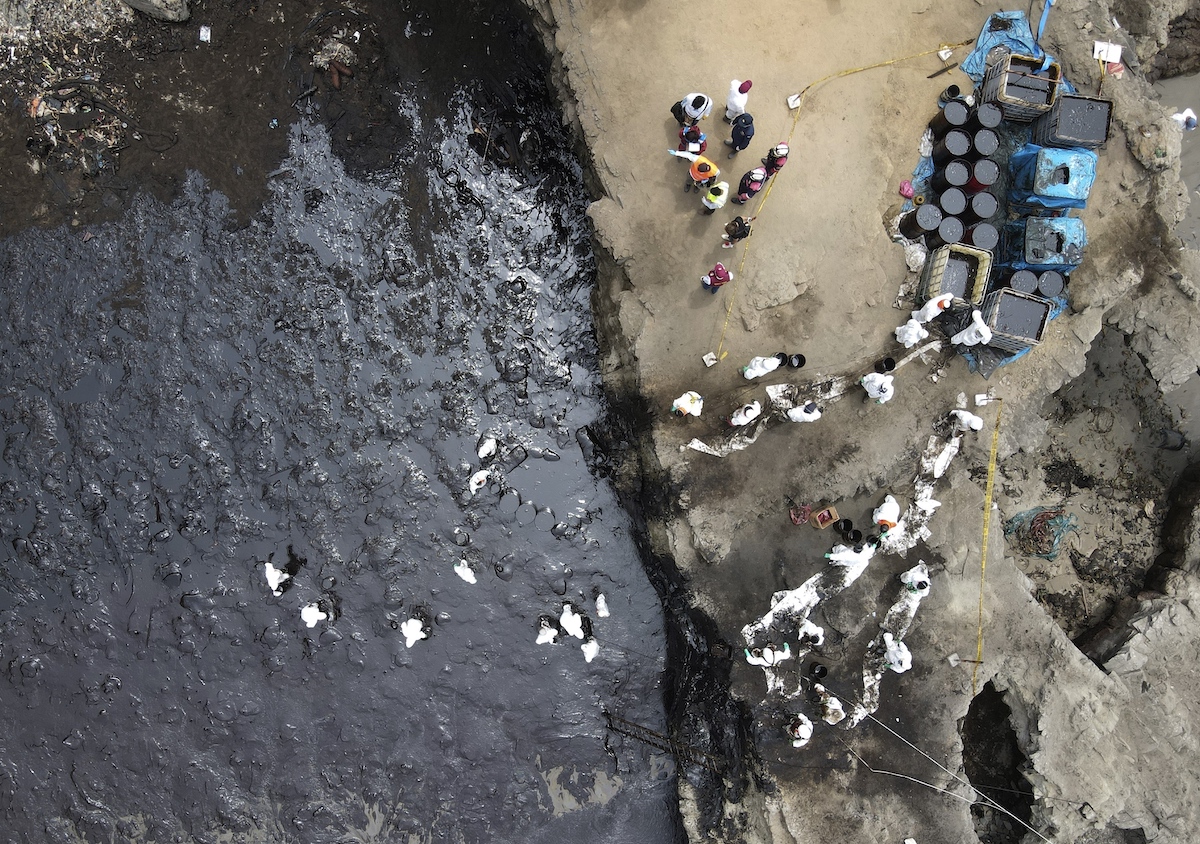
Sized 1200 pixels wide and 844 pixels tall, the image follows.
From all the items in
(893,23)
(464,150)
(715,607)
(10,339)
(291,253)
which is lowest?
(715,607)

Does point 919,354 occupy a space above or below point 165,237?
below

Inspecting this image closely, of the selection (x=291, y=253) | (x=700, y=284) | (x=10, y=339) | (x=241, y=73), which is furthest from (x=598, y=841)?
(x=241, y=73)

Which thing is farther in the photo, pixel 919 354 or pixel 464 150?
pixel 464 150

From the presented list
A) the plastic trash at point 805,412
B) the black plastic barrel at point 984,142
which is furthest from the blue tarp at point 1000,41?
the plastic trash at point 805,412

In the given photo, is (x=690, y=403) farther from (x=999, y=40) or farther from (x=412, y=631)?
(x=999, y=40)

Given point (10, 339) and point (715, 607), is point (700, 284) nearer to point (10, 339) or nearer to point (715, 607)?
point (715, 607)

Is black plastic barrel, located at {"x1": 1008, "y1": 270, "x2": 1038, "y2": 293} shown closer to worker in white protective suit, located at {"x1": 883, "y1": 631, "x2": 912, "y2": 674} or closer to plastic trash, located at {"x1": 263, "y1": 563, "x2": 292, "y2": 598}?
worker in white protective suit, located at {"x1": 883, "y1": 631, "x2": 912, "y2": 674}

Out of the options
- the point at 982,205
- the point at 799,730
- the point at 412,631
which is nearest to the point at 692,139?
the point at 982,205
